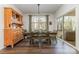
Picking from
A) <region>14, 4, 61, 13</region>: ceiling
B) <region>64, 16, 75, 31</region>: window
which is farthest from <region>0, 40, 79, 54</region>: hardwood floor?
<region>64, 16, 75, 31</region>: window

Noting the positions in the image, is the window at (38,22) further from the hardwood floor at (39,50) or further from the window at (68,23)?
the hardwood floor at (39,50)

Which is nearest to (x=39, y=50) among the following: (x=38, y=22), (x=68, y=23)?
(x=68, y=23)

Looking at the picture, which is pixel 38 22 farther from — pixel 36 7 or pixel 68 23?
pixel 68 23

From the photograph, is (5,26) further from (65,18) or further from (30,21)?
(30,21)

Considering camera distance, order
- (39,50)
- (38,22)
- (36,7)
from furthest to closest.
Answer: (38,22)
(36,7)
(39,50)

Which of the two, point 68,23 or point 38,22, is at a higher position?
point 38,22

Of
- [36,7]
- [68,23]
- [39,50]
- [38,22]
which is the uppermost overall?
[36,7]

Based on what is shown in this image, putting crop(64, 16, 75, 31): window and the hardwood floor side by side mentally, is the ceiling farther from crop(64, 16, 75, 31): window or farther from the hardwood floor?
the hardwood floor

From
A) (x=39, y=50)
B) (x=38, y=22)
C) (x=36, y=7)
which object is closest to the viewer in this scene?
(x=39, y=50)

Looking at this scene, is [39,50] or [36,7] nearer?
[39,50]

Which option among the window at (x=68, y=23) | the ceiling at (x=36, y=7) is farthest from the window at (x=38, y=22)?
the window at (x=68, y=23)

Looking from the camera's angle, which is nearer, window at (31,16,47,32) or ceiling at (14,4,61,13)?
ceiling at (14,4,61,13)

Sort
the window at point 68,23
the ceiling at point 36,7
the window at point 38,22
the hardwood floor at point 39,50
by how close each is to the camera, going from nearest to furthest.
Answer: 1. the hardwood floor at point 39,50
2. the ceiling at point 36,7
3. the window at point 68,23
4. the window at point 38,22
